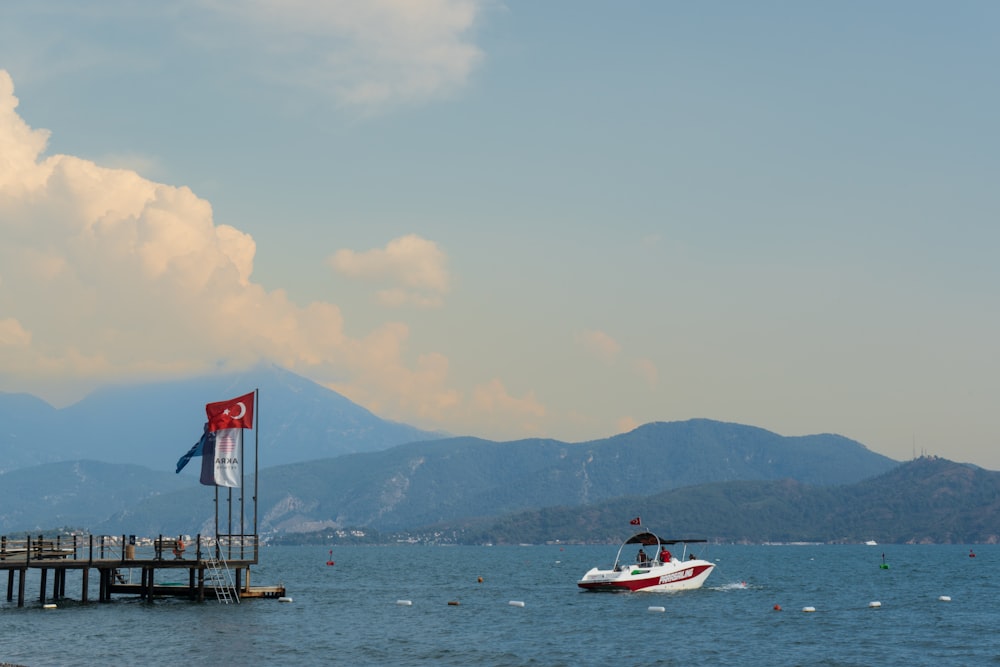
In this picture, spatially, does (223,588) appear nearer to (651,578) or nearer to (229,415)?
(229,415)

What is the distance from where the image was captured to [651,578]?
350ft

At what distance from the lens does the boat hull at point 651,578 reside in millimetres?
106750

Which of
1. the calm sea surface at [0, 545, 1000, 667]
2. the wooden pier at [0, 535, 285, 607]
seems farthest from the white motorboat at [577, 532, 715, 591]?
the wooden pier at [0, 535, 285, 607]

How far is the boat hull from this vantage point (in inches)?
4203

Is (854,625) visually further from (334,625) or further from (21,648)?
(21,648)

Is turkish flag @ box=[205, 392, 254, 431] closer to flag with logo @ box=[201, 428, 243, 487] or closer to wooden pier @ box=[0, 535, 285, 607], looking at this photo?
flag with logo @ box=[201, 428, 243, 487]

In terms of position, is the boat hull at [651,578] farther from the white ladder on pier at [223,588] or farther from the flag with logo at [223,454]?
the flag with logo at [223,454]

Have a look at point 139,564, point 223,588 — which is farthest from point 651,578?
point 139,564

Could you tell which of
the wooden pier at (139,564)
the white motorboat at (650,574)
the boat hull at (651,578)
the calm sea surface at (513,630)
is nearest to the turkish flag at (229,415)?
the wooden pier at (139,564)

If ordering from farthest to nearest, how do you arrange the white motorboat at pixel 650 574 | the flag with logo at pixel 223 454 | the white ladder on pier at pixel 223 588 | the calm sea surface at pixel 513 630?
1. the white motorboat at pixel 650 574
2. the white ladder on pier at pixel 223 588
3. the flag with logo at pixel 223 454
4. the calm sea surface at pixel 513 630

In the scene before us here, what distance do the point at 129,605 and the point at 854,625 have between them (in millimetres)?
54270

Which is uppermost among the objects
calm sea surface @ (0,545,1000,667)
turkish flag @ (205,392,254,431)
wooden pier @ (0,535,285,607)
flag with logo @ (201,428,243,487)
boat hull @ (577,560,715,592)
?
turkish flag @ (205,392,254,431)

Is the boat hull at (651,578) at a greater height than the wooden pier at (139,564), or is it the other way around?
the wooden pier at (139,564)

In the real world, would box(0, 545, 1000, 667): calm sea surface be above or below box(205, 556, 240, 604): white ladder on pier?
below
